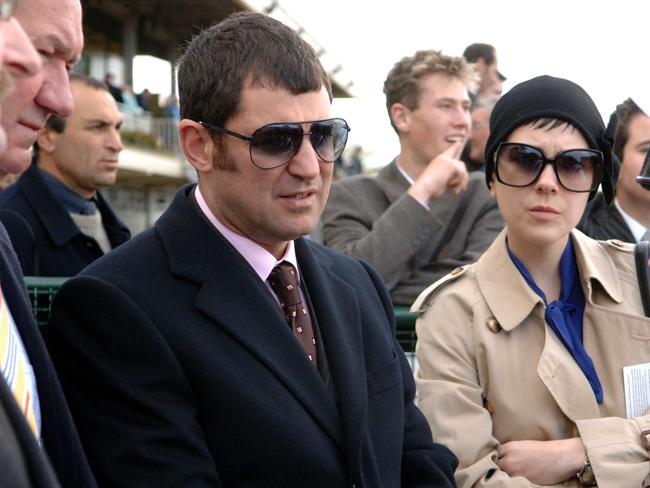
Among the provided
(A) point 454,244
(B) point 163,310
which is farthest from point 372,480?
(A) point 454,244

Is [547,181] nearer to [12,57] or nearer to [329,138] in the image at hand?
[329,138]

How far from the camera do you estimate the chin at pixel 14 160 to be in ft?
8.15

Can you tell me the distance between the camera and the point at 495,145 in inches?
145

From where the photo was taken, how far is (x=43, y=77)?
8.42 ft

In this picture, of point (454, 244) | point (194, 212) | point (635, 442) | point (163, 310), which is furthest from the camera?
point (454, 244)

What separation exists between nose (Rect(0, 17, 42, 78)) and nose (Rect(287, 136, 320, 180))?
4.89 feet

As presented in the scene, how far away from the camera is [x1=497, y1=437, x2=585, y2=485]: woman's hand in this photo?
3.27 m

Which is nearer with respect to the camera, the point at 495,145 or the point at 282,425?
the point at 282,425

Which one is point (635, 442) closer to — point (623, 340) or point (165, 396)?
point (623, 340)

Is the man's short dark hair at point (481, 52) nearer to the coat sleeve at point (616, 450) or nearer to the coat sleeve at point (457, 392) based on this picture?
the coat sleeve at point (457, 392)

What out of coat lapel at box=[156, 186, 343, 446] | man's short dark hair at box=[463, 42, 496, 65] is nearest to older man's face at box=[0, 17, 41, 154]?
coat lapel at box=[156, 186, 343, 446]

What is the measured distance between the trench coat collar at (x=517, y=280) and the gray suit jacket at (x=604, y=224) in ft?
3.13

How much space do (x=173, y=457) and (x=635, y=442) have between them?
1.59 m

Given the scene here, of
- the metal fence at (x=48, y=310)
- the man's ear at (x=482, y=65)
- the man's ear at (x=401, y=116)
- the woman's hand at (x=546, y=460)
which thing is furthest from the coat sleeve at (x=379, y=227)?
the man's ear at (x=482, y=65)
